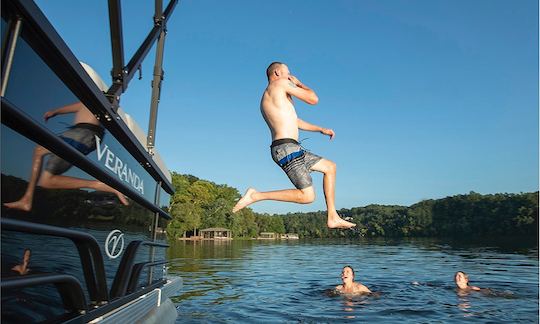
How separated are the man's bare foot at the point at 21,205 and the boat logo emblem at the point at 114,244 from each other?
1.21 metres

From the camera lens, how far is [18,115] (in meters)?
1.81

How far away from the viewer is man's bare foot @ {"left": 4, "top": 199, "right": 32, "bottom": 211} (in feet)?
6.28

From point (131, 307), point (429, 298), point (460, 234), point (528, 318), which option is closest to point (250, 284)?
point (429, 298)

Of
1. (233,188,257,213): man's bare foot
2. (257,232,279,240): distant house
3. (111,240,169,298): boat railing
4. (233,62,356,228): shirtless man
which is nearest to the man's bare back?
(233,62,356,228): shirtless man

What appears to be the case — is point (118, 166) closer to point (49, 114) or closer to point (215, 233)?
point (49, 114)

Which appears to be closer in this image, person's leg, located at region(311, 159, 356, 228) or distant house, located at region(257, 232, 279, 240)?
person's leg, located at region(311, 159, 356, 228)

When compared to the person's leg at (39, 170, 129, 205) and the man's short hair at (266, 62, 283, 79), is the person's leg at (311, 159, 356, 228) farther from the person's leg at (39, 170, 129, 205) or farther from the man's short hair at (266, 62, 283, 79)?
the person's leg at (39, 170, 129, 205)

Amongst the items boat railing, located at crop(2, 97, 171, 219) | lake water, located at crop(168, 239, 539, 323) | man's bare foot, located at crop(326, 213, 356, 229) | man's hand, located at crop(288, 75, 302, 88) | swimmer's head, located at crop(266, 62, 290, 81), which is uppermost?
swimmer's head, located at crop(266, 62, 290, 81)

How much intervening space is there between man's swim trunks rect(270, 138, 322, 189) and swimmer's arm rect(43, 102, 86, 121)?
5.28 ft

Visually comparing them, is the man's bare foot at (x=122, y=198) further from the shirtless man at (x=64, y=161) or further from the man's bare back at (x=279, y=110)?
the man's bare back at (x=279, y=110)

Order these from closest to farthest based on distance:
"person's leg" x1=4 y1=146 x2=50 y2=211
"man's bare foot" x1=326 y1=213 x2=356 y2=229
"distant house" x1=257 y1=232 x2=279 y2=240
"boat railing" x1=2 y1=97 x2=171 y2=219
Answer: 1. "boat railing" x1=2 y1=97 x2=171 y2=219
2. "person's leg" x1=4 y1=146 x2=50 y2=211
3. "man's bare foot" x1=326 y1=213 x2=356 y2=229
4. "distant house" x1=257 y1=232 x2=279 y2=240

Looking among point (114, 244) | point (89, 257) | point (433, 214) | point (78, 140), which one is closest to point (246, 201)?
point (114, 244)

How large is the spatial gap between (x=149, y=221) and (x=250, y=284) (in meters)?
11.1

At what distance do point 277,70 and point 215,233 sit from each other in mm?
83703
